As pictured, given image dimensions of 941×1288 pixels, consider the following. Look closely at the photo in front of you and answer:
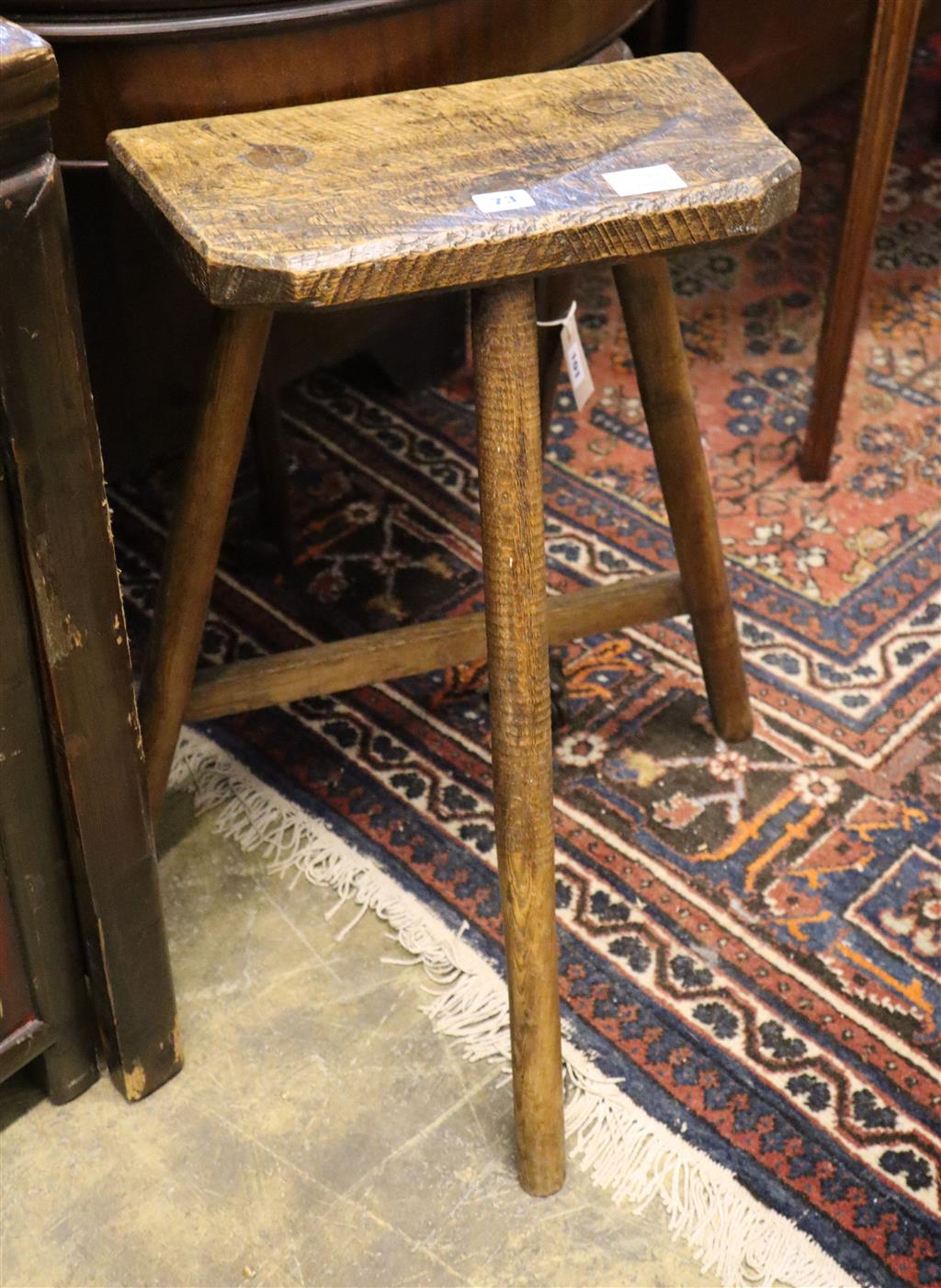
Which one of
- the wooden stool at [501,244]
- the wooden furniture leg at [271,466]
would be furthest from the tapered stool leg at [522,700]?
the wooden furniture leg at [271,466]

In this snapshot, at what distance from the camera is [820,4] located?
2107 millimetres

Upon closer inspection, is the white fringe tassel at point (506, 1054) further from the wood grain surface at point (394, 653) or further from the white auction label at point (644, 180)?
the white auction label at point (644, 180)

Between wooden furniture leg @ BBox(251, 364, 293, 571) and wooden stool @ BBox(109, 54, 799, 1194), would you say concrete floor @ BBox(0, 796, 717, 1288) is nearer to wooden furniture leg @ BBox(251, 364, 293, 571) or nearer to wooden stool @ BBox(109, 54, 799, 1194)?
wooden stool @ BBox(109, 54, 799, 1194)

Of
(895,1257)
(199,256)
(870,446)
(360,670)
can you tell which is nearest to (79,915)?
(360,670)

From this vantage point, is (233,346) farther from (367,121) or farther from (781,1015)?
(781,1015)

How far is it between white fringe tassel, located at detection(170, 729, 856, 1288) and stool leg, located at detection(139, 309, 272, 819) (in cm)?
16

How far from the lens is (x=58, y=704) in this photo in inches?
37.7

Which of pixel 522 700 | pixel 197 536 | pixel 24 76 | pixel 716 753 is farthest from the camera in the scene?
pixel 716 753

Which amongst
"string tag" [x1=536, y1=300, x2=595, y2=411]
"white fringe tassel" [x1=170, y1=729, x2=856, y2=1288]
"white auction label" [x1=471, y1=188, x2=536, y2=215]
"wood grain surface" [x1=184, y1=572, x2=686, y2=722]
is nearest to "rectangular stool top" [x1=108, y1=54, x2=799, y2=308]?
"white auction label" [x1=471, y1=188, x2=536, y2=215]

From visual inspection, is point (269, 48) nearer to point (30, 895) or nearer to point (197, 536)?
point (197, 536)

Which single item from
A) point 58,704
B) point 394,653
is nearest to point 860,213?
point 394,653

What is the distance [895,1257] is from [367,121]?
0.83m

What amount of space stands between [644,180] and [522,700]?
32 centimetres

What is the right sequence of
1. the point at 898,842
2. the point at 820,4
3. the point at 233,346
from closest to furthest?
the point at 233,346 < the point at 898,842 < the point at 820,4
